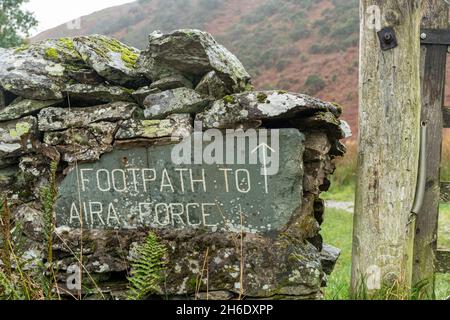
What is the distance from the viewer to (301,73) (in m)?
34.2

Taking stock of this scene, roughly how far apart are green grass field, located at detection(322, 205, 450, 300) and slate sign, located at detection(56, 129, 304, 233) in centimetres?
103

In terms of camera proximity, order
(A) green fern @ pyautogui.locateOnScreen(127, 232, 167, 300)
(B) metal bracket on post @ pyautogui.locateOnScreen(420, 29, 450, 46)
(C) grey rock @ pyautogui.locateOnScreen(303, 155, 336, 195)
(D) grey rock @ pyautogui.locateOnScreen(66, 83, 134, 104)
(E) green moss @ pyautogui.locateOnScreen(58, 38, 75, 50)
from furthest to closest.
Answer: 1. (E) green moss @ pyautogui.locateOnScreen(58, 38, 75, 50)
2. (D) grey rock @ pyautogui.locateOnScreen(66, 83, 134, 104)
3. (C) grey rock @ pyautogui.locateOnScreen(303, 155, 336, 195)
4. (B) metal bracket on post @ pyautogui.locateOnScreen(420, 29, 450, 46)
5. (A) green fern @ pyautogui.locateOnScreen(127, 232, 167, 300)

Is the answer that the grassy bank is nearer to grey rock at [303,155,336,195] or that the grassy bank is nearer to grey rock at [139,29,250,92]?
grey rock at [303,155,336,195]

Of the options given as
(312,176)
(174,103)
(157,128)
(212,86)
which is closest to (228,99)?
(212,86)

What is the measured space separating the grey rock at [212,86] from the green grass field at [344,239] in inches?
71.8

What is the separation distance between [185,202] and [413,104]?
172 cm

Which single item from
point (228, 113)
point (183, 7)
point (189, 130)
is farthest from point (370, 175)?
point (183, 7)

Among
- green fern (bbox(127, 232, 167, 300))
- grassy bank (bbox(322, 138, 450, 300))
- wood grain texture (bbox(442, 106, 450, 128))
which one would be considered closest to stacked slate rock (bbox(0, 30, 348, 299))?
green fern (bbox(127, 232, 167, 300))

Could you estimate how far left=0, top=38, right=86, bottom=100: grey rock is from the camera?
3879 millimetres

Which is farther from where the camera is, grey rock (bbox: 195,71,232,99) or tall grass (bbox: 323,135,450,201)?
tall grass (bbox: 323,135,450,201)

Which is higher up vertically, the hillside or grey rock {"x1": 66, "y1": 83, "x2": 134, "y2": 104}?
the hillside

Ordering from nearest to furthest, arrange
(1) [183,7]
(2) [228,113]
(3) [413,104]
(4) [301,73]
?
(3) [413,104], (2) [228,113], (4) [301,73], (1) [183,7]

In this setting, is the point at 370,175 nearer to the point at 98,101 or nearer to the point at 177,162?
the point at 177,162
